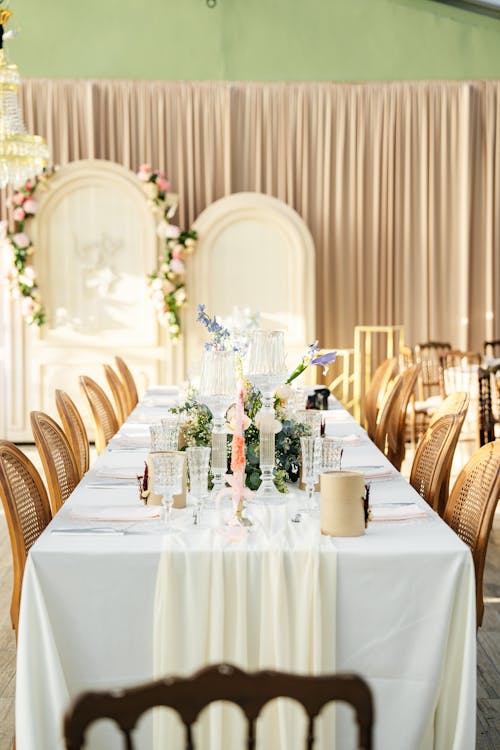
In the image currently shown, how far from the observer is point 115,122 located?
28.9 feet

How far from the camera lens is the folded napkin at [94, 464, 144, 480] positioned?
3.24 m

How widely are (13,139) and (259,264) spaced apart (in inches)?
116

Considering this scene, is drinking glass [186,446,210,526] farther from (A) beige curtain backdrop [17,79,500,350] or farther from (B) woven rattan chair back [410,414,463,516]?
(A) beige curtain backdrop [17,79,500,350]

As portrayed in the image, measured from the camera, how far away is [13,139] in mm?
5574

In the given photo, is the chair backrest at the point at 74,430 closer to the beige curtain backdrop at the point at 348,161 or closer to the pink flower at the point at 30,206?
the pink flower at the point at 30,206

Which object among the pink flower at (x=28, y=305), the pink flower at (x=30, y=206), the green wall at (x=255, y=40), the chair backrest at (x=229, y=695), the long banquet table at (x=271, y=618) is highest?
the green wall at (x=255, y=40)

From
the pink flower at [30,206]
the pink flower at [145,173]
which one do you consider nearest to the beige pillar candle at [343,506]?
the pink flower at [30,206]

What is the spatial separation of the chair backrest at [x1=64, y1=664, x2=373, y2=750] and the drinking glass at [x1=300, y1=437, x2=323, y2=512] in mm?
1476

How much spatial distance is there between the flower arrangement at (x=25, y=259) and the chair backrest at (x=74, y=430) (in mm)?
3670

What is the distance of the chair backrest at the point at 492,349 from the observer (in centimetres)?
885

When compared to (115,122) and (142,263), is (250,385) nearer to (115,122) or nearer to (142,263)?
(142,263)

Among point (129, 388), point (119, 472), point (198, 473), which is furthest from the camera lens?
point (129, 388)

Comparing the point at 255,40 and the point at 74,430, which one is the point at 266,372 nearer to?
the point at 74,430

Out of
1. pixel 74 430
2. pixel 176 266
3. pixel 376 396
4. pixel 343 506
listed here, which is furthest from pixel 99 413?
pixel 176 266
